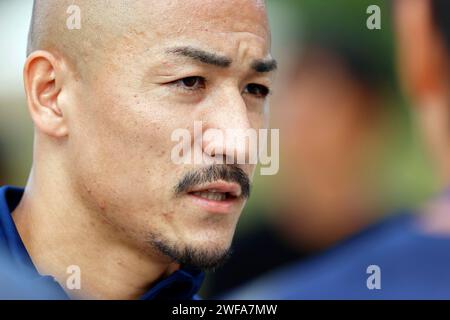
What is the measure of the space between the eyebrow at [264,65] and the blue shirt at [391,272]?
774 mm

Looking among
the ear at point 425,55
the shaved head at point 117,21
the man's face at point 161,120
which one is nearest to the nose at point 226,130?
the man's face at point 161,120

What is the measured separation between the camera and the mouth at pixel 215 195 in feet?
10.2

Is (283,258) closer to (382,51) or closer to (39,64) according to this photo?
(382,51)

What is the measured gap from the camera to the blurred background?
5.03m

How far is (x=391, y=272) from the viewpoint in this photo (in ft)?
9.61

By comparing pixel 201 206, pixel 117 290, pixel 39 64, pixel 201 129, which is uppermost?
pixel 39 64

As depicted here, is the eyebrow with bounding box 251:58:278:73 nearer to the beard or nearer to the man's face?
the man's face

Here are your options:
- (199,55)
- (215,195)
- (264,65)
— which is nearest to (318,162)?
(264,65)

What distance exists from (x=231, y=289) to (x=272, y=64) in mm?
2566

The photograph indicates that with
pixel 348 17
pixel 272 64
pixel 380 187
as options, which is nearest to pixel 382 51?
pixel 348 17

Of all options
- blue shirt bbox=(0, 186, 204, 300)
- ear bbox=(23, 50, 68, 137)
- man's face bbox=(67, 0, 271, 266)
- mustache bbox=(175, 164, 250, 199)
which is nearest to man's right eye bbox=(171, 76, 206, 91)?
man's face bbox=(67, 0, 271, 266)

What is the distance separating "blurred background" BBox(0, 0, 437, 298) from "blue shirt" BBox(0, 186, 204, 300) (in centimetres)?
178

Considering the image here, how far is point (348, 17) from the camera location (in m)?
6.07

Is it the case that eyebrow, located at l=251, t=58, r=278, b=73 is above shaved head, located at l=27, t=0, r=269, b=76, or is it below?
below
